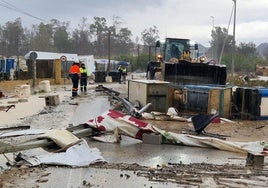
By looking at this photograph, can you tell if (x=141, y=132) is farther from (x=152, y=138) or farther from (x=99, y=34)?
(x=99, y=34)

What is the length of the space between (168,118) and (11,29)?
76.9 meters

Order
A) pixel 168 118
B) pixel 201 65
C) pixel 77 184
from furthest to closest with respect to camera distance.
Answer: pixel 201 65
pixel 168 118
pixel 77 184

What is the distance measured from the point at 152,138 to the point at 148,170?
270 centimetres

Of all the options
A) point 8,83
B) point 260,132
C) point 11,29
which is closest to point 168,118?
point 260,132

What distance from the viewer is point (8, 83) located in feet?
124

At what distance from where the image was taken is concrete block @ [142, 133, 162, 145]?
35.7 feet

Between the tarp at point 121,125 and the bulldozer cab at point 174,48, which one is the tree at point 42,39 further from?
the tarp at point 121,125

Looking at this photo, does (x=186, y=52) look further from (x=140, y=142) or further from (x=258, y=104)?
(x=140, y=142)

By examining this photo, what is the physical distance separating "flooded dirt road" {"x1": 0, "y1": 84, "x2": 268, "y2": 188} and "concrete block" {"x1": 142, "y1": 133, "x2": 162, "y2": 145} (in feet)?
0.47

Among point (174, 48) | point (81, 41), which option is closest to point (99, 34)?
point (81, 41)

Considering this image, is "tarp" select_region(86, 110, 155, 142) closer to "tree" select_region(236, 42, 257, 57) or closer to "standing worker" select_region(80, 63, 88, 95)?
"standing worker" select_region(80, 63, 88, 95)

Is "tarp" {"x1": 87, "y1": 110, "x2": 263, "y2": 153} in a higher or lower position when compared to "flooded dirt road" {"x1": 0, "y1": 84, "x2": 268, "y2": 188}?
higher

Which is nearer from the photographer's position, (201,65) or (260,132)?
(260,132)

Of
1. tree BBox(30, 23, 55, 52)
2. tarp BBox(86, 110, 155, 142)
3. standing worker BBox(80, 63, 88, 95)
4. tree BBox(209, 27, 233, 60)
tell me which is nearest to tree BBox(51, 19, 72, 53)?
tree BBox(30, 23, 55, 52)
